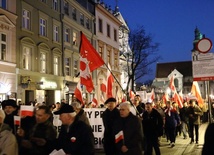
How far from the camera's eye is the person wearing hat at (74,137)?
15.9ft

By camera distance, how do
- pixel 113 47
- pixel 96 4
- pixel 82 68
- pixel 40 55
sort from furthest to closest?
1. pixel 113 47
2. pixel 96 4
3. pixel 40 55
4. pixel 82 68

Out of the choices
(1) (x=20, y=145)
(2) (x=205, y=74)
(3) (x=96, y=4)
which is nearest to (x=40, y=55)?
(3) (x=96, y=4)

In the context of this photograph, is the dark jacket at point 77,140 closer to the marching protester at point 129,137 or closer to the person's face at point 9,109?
the marching protester at point 129,137

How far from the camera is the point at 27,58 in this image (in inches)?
1006

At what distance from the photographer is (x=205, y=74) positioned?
995 centimetres

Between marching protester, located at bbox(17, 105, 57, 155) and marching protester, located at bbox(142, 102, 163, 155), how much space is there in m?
4.95

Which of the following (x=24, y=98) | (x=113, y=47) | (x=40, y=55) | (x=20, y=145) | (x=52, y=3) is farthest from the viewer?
(x=113, y=47)

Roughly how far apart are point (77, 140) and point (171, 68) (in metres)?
127

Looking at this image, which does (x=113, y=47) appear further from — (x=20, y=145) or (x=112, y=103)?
(x=20, y=145)

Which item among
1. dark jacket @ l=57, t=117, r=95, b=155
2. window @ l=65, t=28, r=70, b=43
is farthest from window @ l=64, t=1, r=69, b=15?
dark jacket @ l=57, t=117, r=95, b=155

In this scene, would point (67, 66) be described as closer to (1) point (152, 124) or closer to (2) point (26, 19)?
(2) point (26, 19)

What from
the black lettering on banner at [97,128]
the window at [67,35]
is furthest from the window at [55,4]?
the black lettering on banner at [97,128]

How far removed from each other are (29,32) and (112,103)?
59.0ft

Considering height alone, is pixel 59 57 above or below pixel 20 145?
above
